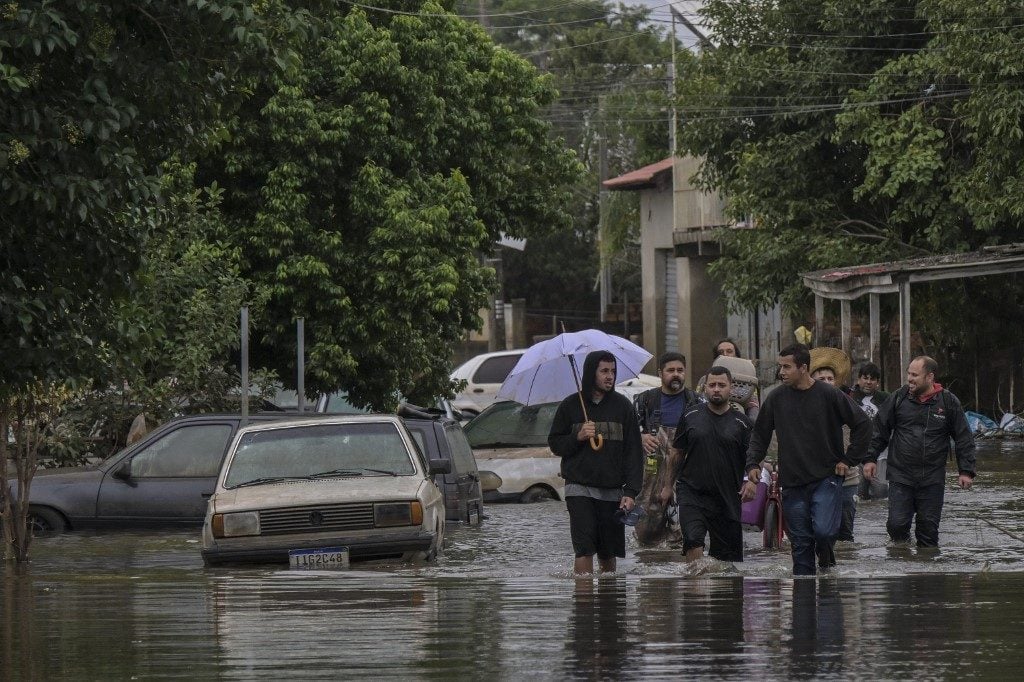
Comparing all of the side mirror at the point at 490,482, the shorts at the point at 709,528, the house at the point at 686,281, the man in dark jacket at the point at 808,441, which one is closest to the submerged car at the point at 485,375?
the house at the point at 686,281

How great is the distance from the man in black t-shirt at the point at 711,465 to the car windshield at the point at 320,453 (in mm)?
2503

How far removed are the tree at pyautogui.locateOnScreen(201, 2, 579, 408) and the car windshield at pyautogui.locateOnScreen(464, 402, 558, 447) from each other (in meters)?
2.12

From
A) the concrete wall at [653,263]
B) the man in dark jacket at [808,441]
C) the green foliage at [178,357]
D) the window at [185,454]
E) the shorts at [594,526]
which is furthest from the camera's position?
the concrete wall at [653,263]

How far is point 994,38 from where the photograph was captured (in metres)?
28.5

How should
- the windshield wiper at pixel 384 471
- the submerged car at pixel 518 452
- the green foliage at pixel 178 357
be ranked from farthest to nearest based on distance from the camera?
the submerged car at pixel 518 452 < the green foliage at pixel 178 357 < the windshield wiper at pixel 384 471

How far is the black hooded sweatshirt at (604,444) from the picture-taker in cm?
1215

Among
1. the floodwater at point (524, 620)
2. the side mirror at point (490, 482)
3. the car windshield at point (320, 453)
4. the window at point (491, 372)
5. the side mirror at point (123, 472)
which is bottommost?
the floodwater at point (524, 620)

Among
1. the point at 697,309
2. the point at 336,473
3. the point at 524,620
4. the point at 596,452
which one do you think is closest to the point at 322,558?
the point at 336,473

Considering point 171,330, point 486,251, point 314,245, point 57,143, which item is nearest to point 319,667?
point 57,143

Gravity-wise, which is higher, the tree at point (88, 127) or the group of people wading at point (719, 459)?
the tree at point (88, 127)

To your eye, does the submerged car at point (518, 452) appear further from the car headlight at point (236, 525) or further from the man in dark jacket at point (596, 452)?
the man in dark jacket at point (596, 452)

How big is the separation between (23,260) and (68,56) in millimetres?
1396

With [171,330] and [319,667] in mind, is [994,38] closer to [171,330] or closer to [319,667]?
[171,330]

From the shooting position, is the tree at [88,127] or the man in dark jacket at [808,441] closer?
the tree at [88,127]
